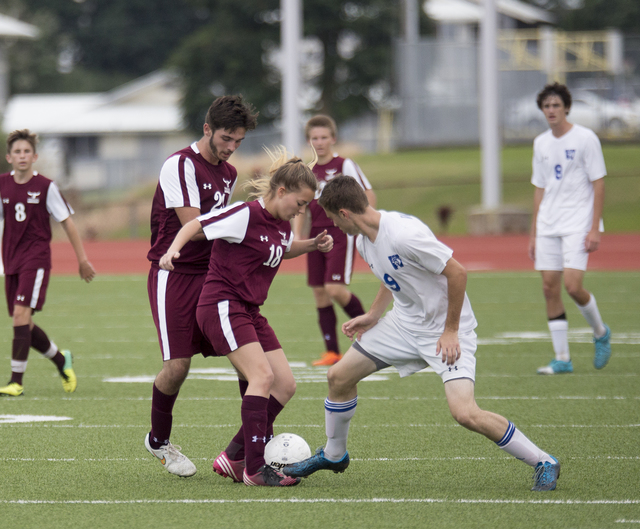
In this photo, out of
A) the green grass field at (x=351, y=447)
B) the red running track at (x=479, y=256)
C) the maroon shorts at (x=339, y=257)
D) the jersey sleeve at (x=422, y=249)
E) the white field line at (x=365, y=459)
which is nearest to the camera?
the green grass field at (x=351, y=447)

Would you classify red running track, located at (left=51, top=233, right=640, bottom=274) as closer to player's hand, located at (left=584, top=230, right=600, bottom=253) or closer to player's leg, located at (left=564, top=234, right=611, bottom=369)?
player's leg, located at (left=564, top=234, right=611, bottom=369)

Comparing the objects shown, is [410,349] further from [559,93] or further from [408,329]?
[559,93]

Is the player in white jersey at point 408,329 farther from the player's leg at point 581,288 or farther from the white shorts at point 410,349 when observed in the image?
the player's leg at point 581,288

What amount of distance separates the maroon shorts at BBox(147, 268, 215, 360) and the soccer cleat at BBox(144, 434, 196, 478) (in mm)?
469

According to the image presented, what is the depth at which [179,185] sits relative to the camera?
4.91 meters

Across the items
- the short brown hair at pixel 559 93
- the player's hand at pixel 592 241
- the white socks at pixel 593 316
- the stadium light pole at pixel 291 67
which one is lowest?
the white socks at pixel 593 316

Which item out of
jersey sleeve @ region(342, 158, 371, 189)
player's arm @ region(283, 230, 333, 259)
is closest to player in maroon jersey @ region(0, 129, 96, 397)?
jersey sleeve @ region(342, 158, 371, 189)

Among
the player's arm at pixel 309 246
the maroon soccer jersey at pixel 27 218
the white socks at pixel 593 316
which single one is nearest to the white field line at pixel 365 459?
the player's arm at pixel 309 246

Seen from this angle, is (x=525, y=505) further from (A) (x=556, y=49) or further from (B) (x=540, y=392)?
(A) (x=556, y=49)

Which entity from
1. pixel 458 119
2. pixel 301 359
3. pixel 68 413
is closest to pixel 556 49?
pixel 458 119

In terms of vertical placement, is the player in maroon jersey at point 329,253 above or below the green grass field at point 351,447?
above

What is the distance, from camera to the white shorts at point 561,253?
25.2 ft

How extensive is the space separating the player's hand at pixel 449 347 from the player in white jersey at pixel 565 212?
3338mm

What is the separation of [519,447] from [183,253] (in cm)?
191
